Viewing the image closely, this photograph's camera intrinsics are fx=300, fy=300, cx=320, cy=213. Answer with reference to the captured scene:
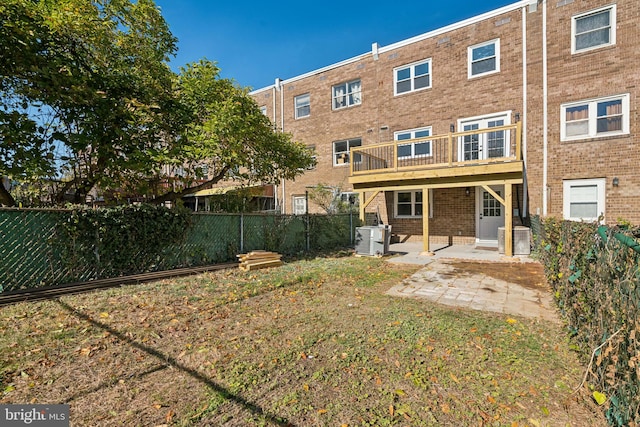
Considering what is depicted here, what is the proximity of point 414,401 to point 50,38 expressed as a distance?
30.6 ft

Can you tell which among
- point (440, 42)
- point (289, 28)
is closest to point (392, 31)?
point (440, 42)

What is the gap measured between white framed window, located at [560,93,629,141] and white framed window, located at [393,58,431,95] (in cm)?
529

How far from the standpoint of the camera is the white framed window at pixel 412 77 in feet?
44.0

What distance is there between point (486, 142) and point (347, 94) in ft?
24.5

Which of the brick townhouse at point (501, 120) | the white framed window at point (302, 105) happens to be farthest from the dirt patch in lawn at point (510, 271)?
the white framed window at point (302, 105)

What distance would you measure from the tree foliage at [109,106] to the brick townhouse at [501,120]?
5.80 meters

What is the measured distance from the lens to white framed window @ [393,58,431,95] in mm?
13398

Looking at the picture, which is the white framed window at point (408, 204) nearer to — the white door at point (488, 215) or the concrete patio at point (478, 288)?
the white door at point (488, 215)

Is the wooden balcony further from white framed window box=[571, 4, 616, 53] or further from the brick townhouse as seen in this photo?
white framed window box=[571, 4, 616, 53]

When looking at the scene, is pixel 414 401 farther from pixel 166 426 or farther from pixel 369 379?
pixel 166 426

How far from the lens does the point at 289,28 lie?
574 inches

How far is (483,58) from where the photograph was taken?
12062 mm

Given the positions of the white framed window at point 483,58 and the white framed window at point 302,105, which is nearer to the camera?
the white framed window at point 483,58

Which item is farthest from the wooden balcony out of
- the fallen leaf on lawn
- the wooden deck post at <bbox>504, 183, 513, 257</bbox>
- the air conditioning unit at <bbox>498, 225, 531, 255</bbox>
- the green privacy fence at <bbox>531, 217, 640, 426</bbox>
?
the fallen leaf on lawn
